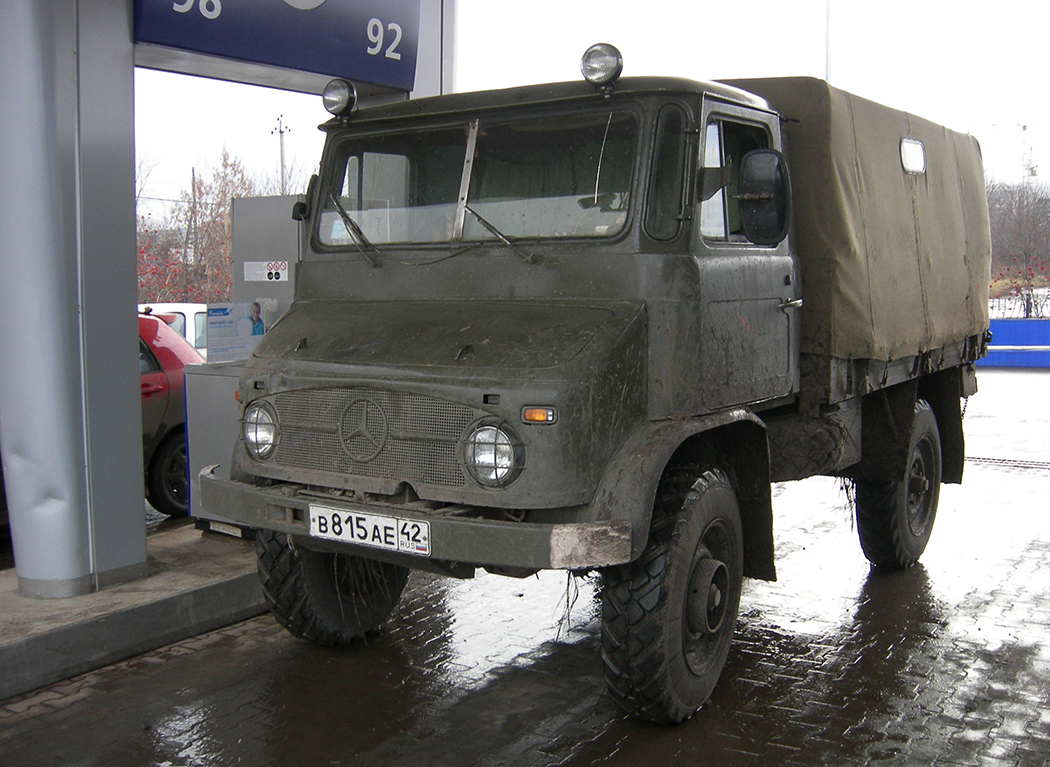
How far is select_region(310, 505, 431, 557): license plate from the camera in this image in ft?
12.7

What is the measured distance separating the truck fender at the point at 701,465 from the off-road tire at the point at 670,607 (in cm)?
17

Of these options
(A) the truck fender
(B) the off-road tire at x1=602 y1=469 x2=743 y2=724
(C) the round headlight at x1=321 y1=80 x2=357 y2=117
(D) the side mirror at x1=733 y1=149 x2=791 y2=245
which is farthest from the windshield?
(B) the off-road tire at x1=602 y1=469 x2=743 y2=724

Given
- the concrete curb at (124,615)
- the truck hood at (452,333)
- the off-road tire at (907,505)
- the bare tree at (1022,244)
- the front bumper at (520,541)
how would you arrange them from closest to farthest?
the front bumper at (520,541)
the truck hood at (452,333)
the concrete curb at (124,615)
the off-road tire at (907,505)
the bare tree at (1022,244)

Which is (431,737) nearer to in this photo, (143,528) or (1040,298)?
(143,528)

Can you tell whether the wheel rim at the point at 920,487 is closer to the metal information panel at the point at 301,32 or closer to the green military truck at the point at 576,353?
the green military truck at the point at 576,353

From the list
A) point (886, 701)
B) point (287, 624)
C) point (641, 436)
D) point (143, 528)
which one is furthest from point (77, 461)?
point (886, 701)

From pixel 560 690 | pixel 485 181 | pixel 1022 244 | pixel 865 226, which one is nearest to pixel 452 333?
pixel 485 181

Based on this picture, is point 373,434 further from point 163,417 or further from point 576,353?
point 163,417

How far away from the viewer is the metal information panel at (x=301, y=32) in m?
5.91

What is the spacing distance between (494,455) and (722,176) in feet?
5.05

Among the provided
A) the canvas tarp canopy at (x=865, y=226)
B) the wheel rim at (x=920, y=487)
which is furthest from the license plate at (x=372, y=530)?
→ the wheel rim at (x=920, y=487)

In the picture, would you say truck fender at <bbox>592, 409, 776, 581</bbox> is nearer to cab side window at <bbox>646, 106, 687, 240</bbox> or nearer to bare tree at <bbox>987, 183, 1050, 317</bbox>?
cab side window at <bbox>646, 106, 687, 240</bbox>

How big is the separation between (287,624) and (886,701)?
277cm

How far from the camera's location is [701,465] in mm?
4469
